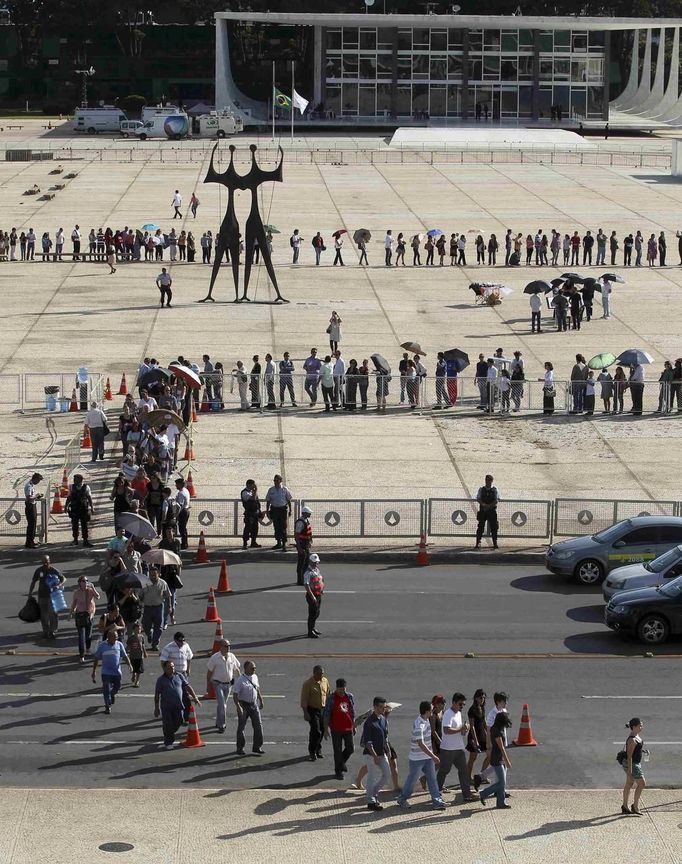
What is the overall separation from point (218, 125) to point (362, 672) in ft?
320

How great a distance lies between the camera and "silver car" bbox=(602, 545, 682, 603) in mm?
23922

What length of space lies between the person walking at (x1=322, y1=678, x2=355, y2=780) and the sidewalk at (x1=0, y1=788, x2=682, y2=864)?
0.54m

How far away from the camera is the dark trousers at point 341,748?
17.9 m

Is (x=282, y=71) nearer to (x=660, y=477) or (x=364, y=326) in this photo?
(x=364, y=326)

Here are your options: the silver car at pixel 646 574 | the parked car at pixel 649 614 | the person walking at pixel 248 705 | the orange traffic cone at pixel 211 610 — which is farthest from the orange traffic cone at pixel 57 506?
the person walking at pixel 248 705

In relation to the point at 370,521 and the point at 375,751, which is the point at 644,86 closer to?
the point at 370,521

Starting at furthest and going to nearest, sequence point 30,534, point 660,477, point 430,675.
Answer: point 660,477
point 30,534
point 430,675

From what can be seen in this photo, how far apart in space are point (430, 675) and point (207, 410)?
55.4 feet

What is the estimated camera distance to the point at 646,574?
24.2 m

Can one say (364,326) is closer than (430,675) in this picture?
No

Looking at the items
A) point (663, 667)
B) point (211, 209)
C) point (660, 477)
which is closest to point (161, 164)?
point (211, 209)

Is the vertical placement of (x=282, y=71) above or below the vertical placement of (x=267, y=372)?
above

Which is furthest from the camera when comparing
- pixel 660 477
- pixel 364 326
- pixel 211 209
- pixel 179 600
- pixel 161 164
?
pixel 161 164

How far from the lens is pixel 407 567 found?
27.3 meters
